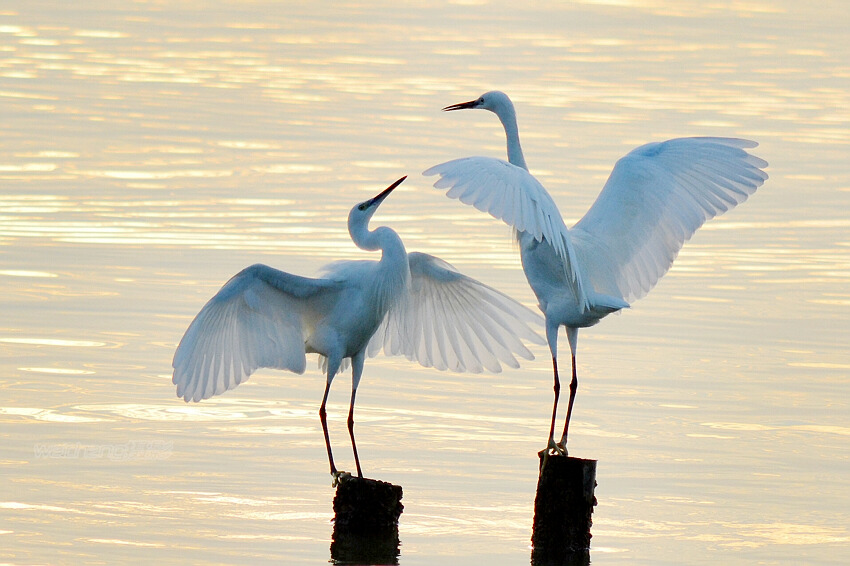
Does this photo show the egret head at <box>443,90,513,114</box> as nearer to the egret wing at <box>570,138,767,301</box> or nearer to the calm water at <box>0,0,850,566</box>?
the egret wing at <box>570,138,767,301</box>

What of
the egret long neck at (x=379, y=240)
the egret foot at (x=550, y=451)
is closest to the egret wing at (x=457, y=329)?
the egret long neck at (x=379, y=240)

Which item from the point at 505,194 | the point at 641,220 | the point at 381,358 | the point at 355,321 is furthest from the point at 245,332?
the point at 381,358

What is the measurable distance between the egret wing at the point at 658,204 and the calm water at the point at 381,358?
55.6 inches

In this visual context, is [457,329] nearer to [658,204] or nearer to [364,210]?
[364,210]

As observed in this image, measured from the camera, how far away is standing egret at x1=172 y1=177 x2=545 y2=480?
1057 centimetres

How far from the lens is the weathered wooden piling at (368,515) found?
1022 centimetres

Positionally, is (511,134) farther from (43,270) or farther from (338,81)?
(338,81)

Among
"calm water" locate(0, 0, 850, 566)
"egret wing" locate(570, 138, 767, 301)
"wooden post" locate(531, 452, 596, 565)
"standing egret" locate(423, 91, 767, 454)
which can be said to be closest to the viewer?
"wooden post" locate(531, 452, 596, 565)

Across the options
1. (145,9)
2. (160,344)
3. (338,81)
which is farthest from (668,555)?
(145,9)

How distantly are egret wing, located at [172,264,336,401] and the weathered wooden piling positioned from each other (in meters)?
1.00

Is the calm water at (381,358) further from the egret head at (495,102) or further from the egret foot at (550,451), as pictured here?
the egret head at (495,102)

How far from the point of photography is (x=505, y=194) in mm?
9938

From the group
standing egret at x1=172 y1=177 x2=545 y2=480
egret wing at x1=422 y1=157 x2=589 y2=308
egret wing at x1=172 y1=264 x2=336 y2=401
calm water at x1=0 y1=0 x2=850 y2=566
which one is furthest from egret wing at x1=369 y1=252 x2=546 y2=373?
egret wing at x1=422 y1=157 x2=589 y2=308

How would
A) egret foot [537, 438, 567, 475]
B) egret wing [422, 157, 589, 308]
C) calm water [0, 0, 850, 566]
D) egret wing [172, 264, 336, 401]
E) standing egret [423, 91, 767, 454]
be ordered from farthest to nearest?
standing egret [423, 91, 767, 454] → calm water [0, 0, 850, 566] → egret wing [172, 264, 336, 401] → egret foot [537, 438, 567, 475] → egret wing [422, 157, 589, 308]
